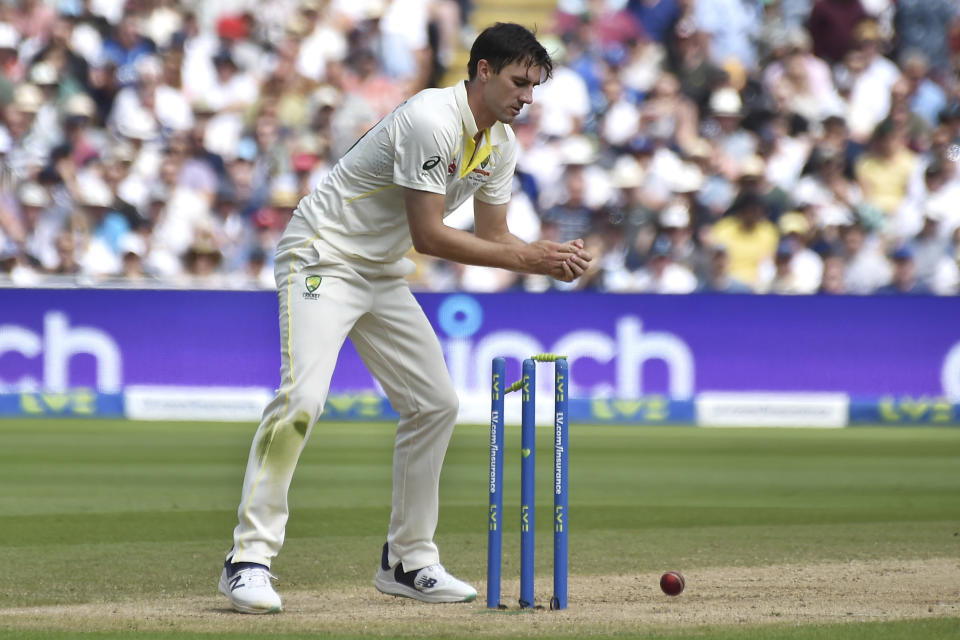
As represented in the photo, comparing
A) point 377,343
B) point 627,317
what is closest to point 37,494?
point 377,343

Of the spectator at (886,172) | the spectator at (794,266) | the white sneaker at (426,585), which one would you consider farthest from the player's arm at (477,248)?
the spectator at (886,172)

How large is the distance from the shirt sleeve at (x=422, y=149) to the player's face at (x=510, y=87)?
0.19 m

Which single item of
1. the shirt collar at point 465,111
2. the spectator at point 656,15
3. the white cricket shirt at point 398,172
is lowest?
the white cricket shirt at point 398,172

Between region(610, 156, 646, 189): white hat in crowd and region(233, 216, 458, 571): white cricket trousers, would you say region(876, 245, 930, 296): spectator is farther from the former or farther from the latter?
region(233, 216, 458, 571): white cricket trousers

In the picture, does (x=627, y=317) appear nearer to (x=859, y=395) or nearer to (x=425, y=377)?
(x=859, y=395)

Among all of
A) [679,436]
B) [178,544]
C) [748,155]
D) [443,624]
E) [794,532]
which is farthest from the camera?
[748,155]

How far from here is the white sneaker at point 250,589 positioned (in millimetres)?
5504

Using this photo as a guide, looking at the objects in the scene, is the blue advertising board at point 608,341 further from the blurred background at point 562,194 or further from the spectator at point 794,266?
the spectator at point 794,266

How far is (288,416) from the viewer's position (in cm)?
562

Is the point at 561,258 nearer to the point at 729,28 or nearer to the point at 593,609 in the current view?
the point at 593,609

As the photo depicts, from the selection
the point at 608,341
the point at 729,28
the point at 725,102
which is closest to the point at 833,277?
the point at 608,341

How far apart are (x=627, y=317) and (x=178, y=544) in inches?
282

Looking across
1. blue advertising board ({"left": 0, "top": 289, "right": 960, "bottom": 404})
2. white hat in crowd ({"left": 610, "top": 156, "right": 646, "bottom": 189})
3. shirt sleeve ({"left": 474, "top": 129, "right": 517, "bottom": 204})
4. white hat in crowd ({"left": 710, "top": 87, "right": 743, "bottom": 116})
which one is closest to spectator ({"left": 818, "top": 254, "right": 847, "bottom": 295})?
blue advertising board ({"left": 0, "top": 289, "right": 960, "bottom": 404})

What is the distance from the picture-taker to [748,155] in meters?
15.8
